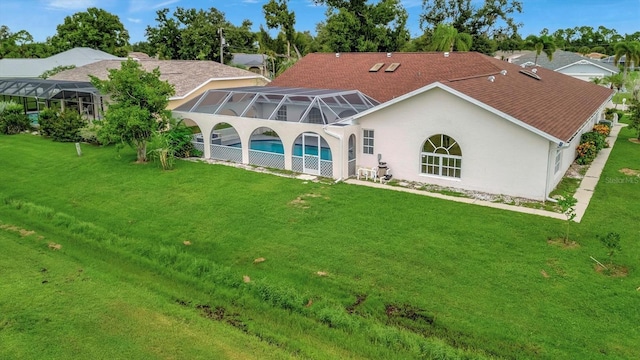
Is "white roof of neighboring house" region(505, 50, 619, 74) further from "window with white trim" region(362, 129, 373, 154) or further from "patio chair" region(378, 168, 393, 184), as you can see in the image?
"patio chair" region(378, 168, 393, 184)

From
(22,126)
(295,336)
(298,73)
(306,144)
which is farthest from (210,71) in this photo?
(295,336)

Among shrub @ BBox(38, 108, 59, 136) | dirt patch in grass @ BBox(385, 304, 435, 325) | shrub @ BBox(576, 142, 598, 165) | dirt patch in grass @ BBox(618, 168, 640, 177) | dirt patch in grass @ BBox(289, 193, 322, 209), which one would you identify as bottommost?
dirt patch in grass @ BBox(385, 304, 435, 325)

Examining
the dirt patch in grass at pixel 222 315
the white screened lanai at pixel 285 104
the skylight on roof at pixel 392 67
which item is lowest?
the dirt patch in grass at pixel 222 315

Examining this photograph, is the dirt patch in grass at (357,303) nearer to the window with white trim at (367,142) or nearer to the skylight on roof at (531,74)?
the window with white trim at (367,142)

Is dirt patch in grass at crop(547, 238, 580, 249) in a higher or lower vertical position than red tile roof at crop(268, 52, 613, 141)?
lower

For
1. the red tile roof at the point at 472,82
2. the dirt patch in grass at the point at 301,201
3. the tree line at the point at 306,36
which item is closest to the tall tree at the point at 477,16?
the tree line at the point at 306,36

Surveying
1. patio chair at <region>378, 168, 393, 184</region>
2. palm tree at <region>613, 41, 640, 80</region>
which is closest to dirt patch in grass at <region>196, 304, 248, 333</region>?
patio chair at <region>378, 168, 393, 184</region>
